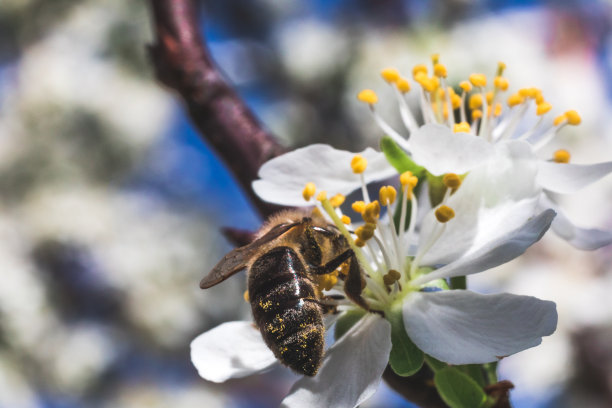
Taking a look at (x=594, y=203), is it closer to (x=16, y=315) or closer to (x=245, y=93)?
(x=245, y=93)

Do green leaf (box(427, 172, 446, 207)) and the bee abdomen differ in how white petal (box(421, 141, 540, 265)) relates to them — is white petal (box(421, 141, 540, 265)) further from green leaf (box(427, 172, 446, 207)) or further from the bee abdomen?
the bee abdomen

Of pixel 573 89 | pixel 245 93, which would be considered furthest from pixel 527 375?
pixel 245 93

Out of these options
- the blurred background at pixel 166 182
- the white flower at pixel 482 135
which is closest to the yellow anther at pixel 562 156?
the white flower at pixel 482 135

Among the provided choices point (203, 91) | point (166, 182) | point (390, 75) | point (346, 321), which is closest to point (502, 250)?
point (346, 321)

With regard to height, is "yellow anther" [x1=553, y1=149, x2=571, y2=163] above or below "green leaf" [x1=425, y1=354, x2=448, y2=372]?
above

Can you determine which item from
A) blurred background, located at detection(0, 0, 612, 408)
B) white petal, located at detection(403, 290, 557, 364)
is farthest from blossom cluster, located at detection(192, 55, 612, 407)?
blurred background, located at detection(0, 0, 612, 408)
